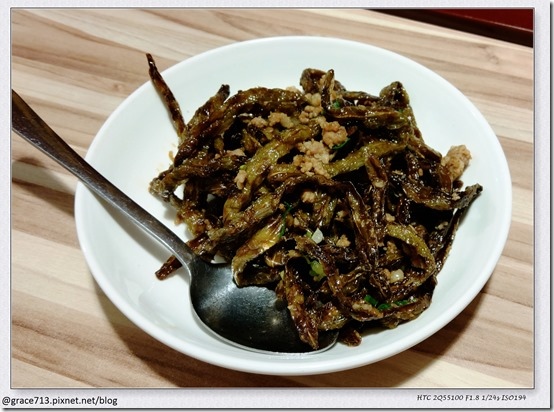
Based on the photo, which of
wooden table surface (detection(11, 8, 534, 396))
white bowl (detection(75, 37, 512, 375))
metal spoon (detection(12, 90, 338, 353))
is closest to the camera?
white bowl (detection(75, 37, 512, 375))

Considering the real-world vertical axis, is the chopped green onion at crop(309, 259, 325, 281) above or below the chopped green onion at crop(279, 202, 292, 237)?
below

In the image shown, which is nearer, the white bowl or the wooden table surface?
the white bowl

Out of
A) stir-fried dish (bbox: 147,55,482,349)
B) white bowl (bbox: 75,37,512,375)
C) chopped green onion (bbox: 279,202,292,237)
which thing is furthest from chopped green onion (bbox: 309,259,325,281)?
white bowl (bbox: 75,37,512,375)

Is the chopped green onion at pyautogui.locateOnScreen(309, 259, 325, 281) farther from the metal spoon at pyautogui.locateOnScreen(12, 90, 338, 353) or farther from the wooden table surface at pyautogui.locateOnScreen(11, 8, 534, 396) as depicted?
the wooden table surface at pyautogui.locateOnScreen(11, 8, 534, 396)

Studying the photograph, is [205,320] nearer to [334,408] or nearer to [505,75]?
[334,408]

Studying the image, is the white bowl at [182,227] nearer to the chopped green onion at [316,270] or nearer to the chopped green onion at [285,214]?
the chopped green onion at [316,270]

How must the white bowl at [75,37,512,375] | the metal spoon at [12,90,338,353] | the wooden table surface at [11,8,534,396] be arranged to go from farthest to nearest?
the wooden table surface at [11,8,534,396] → the metal spoon at [12,90,338,353] → the white bowl at [75,37,512,375]
